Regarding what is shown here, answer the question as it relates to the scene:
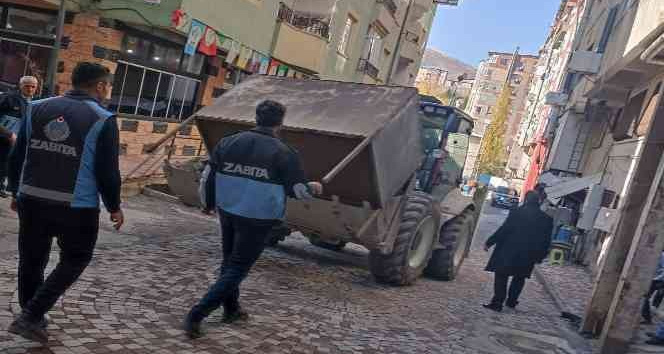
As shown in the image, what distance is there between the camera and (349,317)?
5129 millimetres

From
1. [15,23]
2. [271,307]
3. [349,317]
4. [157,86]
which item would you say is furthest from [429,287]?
[15,23]

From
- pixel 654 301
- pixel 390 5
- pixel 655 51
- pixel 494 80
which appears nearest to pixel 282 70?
pixel 390 5

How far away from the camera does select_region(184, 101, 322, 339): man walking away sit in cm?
381

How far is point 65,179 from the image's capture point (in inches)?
124

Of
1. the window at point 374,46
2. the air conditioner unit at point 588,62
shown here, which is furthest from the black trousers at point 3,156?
the air conditioner unit at point 588,62

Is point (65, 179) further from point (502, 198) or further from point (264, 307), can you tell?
point (502, 198)

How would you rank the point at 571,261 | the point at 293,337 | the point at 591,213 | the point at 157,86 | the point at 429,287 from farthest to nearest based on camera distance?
1. the point at 571,261
2. the point at 591,213
3. the point at 157,86
4. the point at 429,287
5. the point at 293,337

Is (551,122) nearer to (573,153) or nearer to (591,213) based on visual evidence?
A: (573,153)

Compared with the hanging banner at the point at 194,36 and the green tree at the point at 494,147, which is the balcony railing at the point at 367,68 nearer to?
the hanging banner at the point at 194,36

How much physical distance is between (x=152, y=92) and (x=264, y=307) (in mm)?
7678

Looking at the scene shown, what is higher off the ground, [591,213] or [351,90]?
[351,90]

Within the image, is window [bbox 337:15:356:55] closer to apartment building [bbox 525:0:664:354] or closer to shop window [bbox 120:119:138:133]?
apartment building [bbox 525:0:664:354]

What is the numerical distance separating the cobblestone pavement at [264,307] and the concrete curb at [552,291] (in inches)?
5.1

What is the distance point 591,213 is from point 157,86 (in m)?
11.0
